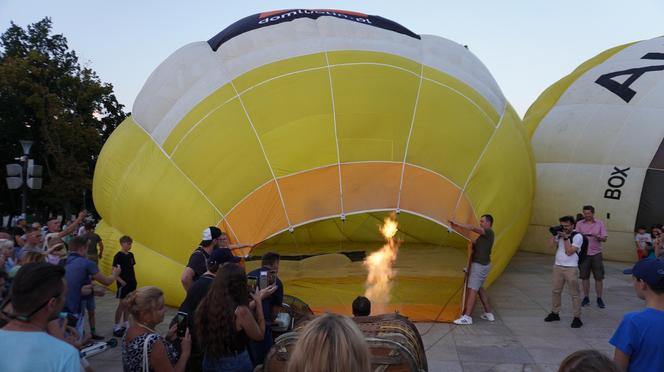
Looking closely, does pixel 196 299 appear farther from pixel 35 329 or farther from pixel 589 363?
pixel 589 363

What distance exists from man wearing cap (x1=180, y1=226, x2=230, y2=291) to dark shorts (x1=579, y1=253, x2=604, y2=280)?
18.8 feet

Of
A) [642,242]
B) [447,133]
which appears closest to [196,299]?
[447,133]

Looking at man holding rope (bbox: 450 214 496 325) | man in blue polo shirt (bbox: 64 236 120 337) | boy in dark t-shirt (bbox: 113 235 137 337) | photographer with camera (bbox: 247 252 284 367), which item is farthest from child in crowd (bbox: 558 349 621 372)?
boy in dark t-shirt (bbox: 113 235 137 337)

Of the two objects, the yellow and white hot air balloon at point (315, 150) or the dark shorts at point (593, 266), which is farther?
the dark shorts at point (593, 266)

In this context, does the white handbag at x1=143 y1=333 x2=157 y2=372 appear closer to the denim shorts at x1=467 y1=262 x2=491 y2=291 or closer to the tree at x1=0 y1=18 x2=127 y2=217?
the denim shorts at x1=467 y1=262 x2=491 y2=291

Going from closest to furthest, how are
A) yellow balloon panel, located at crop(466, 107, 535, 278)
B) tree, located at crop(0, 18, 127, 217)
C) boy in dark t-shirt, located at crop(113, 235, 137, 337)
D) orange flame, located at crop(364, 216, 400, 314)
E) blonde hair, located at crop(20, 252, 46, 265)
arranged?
blonde hair, located at crop(20, 252, 46, 265), boy in dark t-shirt, located at crop(113, 235, 137, 337), yellow balloon panel, located at crop(466, 107, 535, 278), orange flame, located at crop(364, 216, 400, 314), tree, located at crop(0, 18, 127, 217)

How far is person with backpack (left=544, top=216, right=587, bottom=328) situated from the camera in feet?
22.6

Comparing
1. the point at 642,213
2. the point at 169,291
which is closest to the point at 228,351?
the point at 169,291

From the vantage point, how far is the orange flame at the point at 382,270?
771 cm

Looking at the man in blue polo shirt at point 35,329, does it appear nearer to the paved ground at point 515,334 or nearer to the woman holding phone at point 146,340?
the woman holding phone at point 146,340

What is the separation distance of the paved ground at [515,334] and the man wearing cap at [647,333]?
2919mm

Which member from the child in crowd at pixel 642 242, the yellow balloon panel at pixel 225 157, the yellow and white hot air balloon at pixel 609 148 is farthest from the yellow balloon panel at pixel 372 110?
the yellow and white hot air balloon at pixel 609 148

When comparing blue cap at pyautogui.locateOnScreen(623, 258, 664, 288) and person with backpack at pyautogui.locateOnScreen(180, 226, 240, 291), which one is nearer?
blue cap at pyautogui.locateOnScreen(623, 258, 664, 288)

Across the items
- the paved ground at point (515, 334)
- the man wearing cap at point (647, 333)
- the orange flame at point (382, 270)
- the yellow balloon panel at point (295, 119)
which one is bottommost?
the paved ground at point (515, 334)
